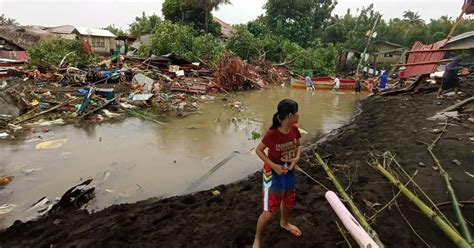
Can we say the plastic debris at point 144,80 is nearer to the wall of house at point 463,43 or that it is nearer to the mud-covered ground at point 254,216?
the mud-covered ground at point 254,216

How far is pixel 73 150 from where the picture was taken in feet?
24.6

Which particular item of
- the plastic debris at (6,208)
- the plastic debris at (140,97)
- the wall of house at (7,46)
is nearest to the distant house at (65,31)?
the wall of house at (7,46)

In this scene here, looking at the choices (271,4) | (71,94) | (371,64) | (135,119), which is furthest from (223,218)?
(271,4)

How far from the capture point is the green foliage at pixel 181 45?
21.8 meters

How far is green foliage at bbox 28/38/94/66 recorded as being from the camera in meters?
17.6

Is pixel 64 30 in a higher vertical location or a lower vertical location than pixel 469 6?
lower

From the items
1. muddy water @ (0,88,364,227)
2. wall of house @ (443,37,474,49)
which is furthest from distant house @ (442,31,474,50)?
muddy water @ (0,88,364,227)

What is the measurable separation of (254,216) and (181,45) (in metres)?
19.7

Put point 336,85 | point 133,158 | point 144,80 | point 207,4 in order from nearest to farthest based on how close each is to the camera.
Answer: point 133,158
point 144,80
point 336,85
point 207,4

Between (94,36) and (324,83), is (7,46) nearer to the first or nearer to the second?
(94,36)

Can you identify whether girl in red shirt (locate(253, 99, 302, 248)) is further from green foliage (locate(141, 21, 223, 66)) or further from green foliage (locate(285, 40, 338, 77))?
green foliage (locate(285, 40, 338, 77))

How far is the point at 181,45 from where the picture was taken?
871 inches

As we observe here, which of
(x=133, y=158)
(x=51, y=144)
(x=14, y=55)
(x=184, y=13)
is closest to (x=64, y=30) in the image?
(x=14, y=55)

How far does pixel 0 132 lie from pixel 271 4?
108 ft
